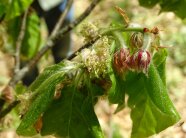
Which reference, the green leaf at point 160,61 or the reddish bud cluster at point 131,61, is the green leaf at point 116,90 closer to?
the reddish bud cluster at point 131,61

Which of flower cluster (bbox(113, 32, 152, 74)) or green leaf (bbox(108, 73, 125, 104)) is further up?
flower cluster (bbox(113, 32, 152, 74))

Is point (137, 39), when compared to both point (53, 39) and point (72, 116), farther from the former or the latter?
point (53, 39)

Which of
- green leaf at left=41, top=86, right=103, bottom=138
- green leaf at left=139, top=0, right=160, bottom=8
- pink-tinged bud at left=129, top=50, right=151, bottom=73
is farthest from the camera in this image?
green leaf at left=139, top=0, right=160, bottom=8

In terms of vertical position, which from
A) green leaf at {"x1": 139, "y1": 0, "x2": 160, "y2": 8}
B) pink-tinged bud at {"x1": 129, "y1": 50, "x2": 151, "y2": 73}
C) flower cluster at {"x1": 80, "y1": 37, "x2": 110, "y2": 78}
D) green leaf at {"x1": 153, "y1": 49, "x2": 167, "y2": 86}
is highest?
flower cluster at {"x1": 80, "y1": 37, "x2": 110, "y2": 78}

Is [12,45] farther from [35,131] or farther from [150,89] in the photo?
[150,89]

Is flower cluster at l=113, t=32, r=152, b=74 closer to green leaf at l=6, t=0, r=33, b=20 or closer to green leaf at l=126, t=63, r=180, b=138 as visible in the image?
green leaf at l=126, t=63, r=180, b=138

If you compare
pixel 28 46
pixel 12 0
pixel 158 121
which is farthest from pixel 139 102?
pixel 28 46

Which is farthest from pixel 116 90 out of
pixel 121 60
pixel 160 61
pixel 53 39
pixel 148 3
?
pixel 53 39

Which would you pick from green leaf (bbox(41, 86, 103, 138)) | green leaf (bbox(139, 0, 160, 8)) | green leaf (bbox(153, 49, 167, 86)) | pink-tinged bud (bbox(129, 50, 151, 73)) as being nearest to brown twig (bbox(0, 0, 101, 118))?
green leaf (bbox(139, 0, 160, 8))
